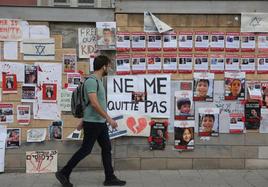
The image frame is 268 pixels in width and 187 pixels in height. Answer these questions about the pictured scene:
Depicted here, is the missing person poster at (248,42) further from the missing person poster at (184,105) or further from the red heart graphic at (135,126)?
the red heart graphic at (135,126)

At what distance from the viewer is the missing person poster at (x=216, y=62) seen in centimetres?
795

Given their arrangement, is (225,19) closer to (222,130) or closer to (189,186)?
(222,130)

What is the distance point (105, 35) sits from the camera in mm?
7781

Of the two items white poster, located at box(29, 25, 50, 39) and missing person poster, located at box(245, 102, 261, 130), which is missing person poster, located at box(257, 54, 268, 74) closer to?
missing person poster, located at box(245, 102, 261, 130)

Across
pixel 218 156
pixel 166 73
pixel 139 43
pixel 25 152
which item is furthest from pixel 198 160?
pixel 25 152

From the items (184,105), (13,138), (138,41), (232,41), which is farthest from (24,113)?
(232,41)

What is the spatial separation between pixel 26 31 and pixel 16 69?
576 millimetres

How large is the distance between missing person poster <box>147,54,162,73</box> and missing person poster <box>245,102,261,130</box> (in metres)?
1.45

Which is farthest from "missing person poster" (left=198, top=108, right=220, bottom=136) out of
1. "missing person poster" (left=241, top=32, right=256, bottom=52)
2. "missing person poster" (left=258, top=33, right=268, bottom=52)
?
"missing person poster" (left=258, top=33, right=268, bottom=52)

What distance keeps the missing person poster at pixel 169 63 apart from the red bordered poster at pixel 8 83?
2220 mm

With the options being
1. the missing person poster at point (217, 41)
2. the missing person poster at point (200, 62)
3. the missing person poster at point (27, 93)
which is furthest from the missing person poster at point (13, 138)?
the missing person poster at point (217, 41)

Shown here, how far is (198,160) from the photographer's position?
804 centimetres

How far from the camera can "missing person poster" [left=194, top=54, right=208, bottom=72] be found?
7938 mm

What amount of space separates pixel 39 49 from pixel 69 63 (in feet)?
1.58
